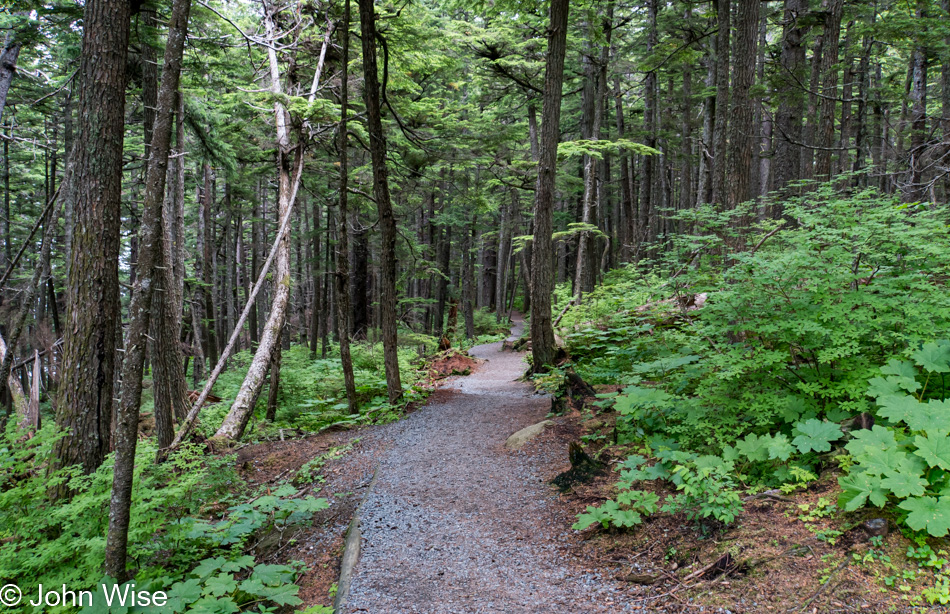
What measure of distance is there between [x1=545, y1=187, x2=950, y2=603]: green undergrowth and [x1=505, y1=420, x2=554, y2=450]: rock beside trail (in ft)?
5.20

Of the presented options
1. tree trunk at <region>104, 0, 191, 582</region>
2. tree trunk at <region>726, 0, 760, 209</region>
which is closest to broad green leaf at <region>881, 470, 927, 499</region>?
tree trunk at <region>104, 0, 191, 582</region>

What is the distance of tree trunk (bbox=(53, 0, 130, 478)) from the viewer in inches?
161

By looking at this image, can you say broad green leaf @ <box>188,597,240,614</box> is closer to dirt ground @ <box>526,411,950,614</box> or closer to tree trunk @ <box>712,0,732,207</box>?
dirt ground @ <box>526,411,950,614</box>

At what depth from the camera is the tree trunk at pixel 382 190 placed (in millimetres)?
7891

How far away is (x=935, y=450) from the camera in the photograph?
2.69m

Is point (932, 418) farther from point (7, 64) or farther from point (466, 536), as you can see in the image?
point (7, 64)

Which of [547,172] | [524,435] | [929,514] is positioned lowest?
[524,435]

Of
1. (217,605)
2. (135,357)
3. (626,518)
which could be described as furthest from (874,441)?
(135,357)

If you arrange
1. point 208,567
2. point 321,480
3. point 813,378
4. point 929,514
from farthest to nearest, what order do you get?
point 321,480
point 813,378
point 208,567
point 929,514

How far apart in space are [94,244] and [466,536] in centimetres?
422

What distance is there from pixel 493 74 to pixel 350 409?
9.52 meters

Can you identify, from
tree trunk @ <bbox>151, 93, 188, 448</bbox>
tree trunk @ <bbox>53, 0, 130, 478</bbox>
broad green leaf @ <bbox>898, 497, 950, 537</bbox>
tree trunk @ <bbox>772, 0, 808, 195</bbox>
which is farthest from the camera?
tree trunk @ <bbox>772, 0, 808, 195</bbox>

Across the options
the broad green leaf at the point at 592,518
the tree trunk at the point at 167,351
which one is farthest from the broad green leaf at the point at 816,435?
the tree trunk at the point at 167,351

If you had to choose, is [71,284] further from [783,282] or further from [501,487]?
[783,282]
